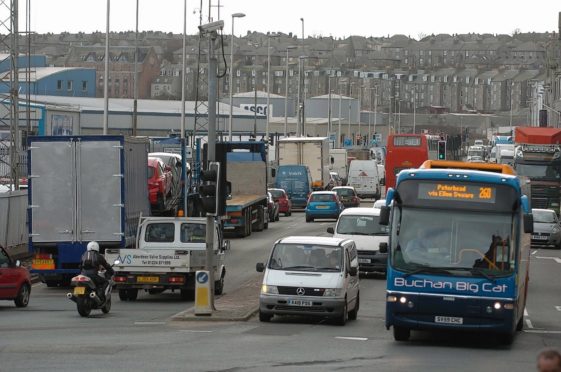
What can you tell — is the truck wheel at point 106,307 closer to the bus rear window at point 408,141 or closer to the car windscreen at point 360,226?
the car windscreen at point 360,226

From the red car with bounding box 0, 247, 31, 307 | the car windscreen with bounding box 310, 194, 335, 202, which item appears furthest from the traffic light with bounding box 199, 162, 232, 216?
the car windscreen with bounding box 310, 194, 335, 202

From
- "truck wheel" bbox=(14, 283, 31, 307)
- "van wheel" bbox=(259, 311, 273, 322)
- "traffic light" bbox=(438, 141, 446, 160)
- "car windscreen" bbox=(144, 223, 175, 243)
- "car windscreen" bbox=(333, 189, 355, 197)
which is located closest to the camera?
"van wheel" bbox=(259, 311, 273, 322)

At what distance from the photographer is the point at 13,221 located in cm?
3912

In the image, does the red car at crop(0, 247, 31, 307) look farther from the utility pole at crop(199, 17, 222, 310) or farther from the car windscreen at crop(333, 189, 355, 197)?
the car windscreen at crop(333, 189, 355, 197)

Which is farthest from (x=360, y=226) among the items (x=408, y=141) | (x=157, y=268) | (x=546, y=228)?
(x=408, y=141)

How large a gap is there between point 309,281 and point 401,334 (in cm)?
276

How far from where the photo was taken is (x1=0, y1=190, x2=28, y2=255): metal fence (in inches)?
1505

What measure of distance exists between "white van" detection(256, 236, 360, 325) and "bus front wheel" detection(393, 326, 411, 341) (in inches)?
89.1

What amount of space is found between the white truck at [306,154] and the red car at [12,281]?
169 ft

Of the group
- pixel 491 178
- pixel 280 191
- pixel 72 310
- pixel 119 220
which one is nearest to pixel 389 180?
pixel 280 191

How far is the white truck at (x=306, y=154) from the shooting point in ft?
259

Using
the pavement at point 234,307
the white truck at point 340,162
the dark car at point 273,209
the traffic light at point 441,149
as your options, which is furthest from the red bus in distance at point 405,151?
the pavement at point 234,307

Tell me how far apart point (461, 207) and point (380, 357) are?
322 centimetres

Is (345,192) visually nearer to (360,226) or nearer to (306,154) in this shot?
(306,154)
